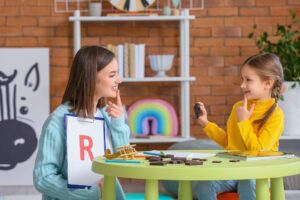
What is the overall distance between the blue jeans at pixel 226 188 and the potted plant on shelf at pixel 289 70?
1808mm

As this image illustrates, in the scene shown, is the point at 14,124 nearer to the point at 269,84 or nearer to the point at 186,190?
the point at 269,84

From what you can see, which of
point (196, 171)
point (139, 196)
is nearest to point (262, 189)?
point (196, 171)

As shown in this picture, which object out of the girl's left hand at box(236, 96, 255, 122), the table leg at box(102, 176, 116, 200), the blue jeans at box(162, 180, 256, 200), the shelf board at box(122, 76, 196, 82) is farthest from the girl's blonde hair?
the shelf board at box(122, 76, 196, 82)

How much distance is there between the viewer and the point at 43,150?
2.60 metres

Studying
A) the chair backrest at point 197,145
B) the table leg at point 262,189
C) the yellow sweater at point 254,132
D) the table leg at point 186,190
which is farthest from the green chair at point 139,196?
the table leg at point 262,189

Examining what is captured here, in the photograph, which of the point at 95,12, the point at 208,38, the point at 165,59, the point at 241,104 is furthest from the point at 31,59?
the point at 241,104

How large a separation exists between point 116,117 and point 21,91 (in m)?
2.51

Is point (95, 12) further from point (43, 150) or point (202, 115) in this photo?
point (43, 150)

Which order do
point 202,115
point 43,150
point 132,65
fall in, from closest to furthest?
1. point 43,150
2. point 202,115
3. point 132,65

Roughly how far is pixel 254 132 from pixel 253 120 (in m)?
0.06

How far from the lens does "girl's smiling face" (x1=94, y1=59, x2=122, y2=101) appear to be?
9.06ft

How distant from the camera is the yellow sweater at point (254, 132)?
295 cm

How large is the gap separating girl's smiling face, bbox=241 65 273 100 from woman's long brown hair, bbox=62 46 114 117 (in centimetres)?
70

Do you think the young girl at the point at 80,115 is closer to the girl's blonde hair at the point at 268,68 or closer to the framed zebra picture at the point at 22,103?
the girl's blonde hair at the point at 268,68
